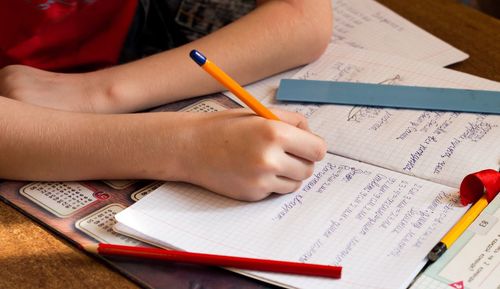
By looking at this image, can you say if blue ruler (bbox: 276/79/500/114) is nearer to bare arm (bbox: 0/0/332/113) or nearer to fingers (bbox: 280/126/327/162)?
bare arm (bbox: 0/0/332/113)

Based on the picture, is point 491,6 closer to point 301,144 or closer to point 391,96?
point 391,96

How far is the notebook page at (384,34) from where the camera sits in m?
0.98

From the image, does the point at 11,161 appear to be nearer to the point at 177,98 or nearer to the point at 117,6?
the point at 177,98

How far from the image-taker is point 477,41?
1001 millimetres

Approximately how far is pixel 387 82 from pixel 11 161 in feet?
1.49

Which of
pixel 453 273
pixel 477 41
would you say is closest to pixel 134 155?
pixel 453 273

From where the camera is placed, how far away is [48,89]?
867 mm

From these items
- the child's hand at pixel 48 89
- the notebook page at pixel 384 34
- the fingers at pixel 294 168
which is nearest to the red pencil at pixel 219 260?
the fingers at pixel 294 168

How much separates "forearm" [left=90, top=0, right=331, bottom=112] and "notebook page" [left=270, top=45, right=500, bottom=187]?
41mm

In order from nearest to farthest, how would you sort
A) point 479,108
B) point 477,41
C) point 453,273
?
point 453,273
point 479,108
point 477,41

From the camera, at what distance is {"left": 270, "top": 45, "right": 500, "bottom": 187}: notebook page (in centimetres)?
77

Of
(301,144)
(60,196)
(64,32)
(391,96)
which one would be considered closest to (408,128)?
(391,96)

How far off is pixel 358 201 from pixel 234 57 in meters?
0.28

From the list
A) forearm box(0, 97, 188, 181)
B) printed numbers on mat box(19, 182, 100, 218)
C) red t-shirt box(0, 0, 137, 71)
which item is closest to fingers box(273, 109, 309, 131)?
forearm box(0, 97, 188, 181)
